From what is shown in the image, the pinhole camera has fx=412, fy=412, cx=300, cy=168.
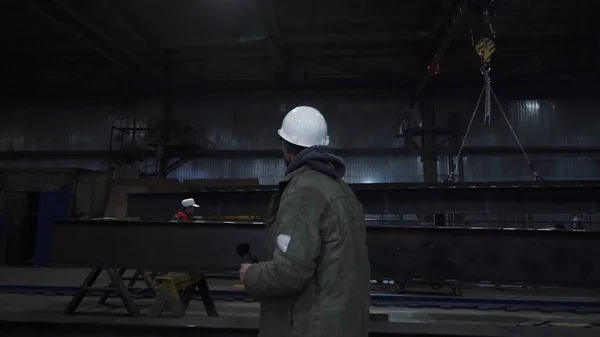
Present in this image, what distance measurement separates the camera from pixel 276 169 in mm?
14258

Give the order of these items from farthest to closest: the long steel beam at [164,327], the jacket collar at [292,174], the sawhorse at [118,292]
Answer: the sawhorse at [118,292]
the long steel beam at [164,327]
the jacket collar at [292,174]

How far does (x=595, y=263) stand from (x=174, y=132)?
1257cm

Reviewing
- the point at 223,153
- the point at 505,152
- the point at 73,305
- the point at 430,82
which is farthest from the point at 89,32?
the point at 505,152

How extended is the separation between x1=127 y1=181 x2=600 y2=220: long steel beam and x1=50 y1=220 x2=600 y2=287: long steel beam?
129 cm

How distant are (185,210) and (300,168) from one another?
13.5ft

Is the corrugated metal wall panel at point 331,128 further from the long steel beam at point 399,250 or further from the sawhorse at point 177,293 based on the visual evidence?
the long steel beam at point 399,250

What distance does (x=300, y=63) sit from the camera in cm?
1388

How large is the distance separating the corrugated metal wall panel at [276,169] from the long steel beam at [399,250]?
1058 centimetres

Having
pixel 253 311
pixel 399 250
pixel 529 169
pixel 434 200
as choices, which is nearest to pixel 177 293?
pixel 253 311

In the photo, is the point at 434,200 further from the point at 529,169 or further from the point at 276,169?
the point at 529,169

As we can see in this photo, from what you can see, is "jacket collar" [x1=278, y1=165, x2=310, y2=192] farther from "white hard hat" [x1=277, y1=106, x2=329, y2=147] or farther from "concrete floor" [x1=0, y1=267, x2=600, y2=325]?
"concrete floor" [x1=0, y1=267, x2=600, y2=325]

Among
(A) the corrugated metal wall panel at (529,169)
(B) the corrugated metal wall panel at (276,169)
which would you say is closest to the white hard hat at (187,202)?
(B) the corrugated metal wall panel at (276,169)

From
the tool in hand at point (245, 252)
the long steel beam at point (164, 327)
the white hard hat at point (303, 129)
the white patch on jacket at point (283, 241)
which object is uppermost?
the white hard hat at point (303, 129)

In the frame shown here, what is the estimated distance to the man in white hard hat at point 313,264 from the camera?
4.90 feet
